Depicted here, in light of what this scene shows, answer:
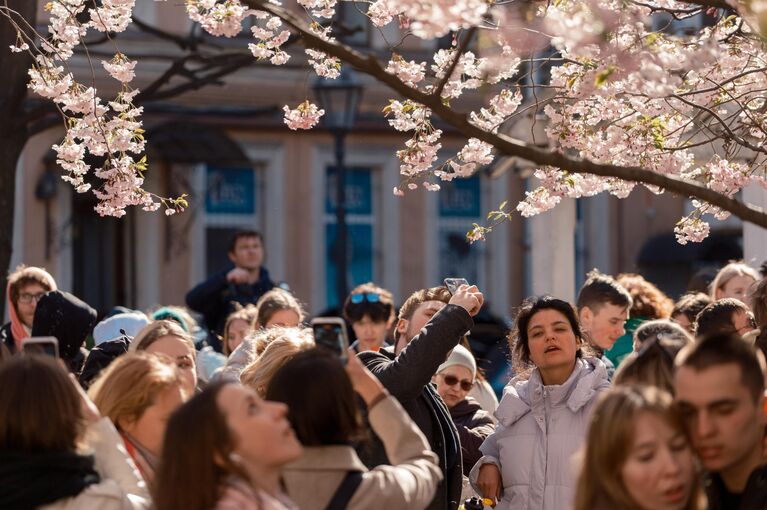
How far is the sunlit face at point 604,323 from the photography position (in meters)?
8.45

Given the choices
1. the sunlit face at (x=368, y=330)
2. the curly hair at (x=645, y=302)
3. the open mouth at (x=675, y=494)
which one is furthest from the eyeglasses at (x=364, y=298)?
the open mouth at (x=675, y=494)

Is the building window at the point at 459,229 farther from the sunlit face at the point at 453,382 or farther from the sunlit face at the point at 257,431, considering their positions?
the sunlit face at the point at 257,431

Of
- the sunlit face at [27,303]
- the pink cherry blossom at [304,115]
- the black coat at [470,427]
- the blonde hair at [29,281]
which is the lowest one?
the black coat at [470,427]

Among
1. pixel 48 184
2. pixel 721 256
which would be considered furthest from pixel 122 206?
pixel 721 256

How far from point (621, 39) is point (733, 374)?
2.15m

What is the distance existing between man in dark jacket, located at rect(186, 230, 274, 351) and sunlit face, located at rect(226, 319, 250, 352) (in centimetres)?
148

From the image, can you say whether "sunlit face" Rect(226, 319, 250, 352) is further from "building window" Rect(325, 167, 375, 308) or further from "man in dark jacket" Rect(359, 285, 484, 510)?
"building window" Rect(325, 167, 375, 308)

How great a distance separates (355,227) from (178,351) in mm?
17590

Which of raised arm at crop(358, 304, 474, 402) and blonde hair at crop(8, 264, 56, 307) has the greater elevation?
blonde hair at crop(8, 264, 56, 307)

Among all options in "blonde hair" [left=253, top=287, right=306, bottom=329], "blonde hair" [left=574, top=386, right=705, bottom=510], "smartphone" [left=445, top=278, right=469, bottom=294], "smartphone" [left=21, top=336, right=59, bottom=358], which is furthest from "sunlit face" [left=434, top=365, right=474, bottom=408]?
"blonde hair" [left=574, top=386, right=705, bottom=510]

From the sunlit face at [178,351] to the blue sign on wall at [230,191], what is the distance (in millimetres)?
16295

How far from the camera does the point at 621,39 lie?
6.19 metres

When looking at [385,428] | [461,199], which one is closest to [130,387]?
[385,428]

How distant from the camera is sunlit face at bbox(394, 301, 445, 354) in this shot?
22.7 feet
